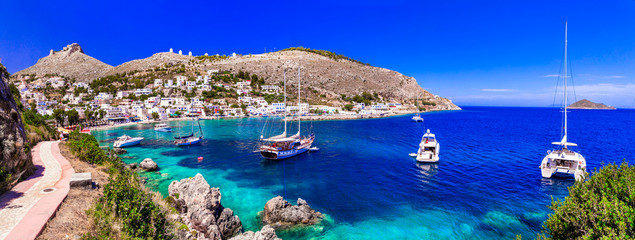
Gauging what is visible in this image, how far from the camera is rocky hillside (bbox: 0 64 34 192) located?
34.5 ft

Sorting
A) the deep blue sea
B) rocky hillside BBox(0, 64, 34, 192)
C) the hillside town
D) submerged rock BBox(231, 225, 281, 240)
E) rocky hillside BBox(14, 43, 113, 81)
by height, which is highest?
rocky hillside BBox(14, 43, 113, 81)

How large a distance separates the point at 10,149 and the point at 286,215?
12549 mm

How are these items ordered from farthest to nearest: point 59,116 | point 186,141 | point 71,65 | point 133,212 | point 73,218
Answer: point 71,65 → point 59,116 → point 186,141 → point 73,218 → point 133,212

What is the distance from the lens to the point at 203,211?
12.6 meters

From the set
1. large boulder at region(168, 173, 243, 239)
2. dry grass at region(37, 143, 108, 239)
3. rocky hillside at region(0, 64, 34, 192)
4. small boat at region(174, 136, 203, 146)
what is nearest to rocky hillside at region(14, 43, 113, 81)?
small boat at region(174, 136, 203, 146)

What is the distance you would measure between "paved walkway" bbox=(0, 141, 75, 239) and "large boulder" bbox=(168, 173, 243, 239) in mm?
4697

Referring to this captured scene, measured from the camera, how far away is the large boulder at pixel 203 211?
12.0 m

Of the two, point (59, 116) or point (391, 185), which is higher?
point (59, 116)

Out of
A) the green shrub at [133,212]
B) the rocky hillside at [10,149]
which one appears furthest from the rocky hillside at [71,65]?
the green shrub at [133,212]

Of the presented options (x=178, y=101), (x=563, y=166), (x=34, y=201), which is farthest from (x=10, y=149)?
(x=178, y=101)

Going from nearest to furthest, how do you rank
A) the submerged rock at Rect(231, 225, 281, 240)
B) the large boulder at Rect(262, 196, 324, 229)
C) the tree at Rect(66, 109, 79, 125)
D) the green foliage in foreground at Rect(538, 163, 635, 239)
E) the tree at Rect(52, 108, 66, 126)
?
1. the green foliage in foreground at Rect(538, 163, 635, 239)
2. the submerged rock at Rect(231, 225, 281, 240)
3. the large boulder at Rect(262, 196, 324, 229)
4. the tree at Rect(52, 108, 66, 126)
5. the tree at Rect(66, 109, 79, 125)

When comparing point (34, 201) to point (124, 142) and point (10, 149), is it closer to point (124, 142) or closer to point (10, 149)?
point (10, 149)

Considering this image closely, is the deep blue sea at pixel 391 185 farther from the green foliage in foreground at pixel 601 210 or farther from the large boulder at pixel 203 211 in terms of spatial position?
the green foliage in foreground at pixel 601 210

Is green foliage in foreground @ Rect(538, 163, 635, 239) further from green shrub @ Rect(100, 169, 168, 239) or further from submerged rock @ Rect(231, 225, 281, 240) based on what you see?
green shrub @ Rect(100, 169, 168, 239)
